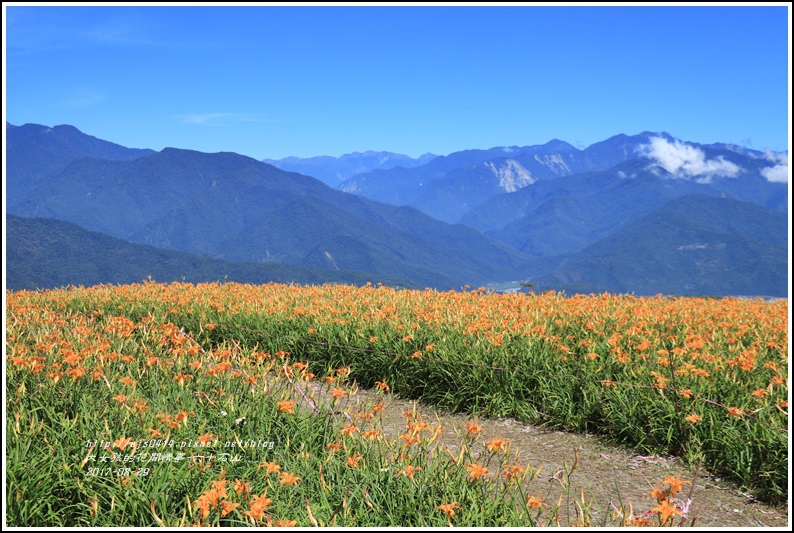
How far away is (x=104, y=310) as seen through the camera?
1080 centimetres

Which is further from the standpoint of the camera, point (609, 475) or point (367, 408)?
point (367, 408)

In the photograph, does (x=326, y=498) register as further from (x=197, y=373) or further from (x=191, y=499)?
(x=197, y=373)

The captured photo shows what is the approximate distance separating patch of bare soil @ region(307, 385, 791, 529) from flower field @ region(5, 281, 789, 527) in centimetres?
11

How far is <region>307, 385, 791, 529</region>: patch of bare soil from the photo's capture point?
15.0 ft

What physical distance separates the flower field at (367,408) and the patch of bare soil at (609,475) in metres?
0.11

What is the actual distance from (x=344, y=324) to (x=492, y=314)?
196cm

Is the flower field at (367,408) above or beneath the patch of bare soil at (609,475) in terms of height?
above

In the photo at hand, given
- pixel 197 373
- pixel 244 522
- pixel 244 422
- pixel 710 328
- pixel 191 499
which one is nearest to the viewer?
pixel 244 522

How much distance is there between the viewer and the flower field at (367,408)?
352 centimetres

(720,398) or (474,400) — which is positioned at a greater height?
(720,398)

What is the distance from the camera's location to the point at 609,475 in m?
5.25

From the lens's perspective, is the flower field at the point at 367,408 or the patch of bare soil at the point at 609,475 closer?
the flower field at the point at 367,408

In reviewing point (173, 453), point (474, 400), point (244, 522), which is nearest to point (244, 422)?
point (173, 453)

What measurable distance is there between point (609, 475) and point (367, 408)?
208 cm
